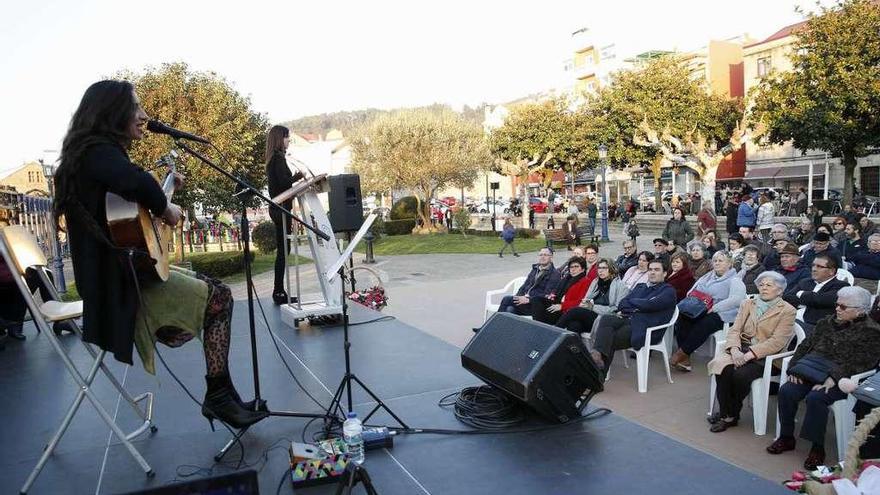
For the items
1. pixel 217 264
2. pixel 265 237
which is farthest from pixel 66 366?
pixel 265 237

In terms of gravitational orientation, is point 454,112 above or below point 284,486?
above

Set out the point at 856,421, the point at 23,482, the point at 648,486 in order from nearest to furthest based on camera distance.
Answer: the point at 648,486 → the point at 23,482 → the point at 856,421

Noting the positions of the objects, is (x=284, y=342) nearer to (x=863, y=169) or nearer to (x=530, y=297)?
(x=530, y=297)

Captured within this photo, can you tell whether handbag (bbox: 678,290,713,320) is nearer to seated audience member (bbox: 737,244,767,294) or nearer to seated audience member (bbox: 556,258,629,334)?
seated audience member (bbox: 556,258,629,334)

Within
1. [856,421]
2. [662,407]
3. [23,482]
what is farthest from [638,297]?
[23,482]

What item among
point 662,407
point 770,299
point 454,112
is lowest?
point 662,407

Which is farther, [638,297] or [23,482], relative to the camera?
[638,297]

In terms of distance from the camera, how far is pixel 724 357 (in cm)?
394

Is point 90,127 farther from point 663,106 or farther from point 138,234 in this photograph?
point 663,106

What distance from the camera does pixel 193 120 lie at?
15.8 metres

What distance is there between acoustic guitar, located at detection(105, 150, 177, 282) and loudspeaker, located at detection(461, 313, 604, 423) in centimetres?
170

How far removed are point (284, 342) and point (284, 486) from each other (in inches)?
109

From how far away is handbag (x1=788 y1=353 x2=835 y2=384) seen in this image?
3.41 metres

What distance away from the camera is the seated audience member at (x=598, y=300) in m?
5.30
